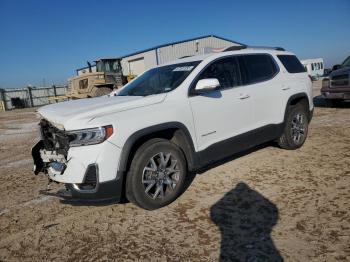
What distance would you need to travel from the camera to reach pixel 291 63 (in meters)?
6.16

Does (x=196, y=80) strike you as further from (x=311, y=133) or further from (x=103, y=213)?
(x=311, y=133)

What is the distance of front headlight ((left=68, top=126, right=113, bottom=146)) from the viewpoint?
352cm

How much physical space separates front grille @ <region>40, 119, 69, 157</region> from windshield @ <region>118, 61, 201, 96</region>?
4.44 feet

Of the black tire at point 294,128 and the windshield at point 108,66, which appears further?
the windshield at point 108,66

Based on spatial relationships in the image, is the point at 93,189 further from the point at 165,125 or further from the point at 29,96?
the point at 29,96

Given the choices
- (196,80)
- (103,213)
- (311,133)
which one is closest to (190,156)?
(196,80)

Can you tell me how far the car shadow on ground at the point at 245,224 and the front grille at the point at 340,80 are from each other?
7.97m

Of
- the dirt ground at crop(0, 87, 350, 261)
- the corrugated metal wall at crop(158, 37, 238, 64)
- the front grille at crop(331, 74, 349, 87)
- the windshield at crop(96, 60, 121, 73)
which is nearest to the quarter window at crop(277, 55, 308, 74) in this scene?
the dirt ground at crop(0, 87, 350, 261)

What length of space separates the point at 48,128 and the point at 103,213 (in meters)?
1.27

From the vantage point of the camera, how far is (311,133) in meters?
7.66

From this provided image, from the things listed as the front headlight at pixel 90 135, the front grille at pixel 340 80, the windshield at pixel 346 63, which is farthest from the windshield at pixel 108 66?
the front headlight at pixel 90 135

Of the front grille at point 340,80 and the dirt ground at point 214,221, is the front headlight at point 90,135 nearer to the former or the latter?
the dirt ground at point 214,221

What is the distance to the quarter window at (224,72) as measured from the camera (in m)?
4.74

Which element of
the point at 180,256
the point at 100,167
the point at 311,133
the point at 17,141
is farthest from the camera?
the point at 17,141
